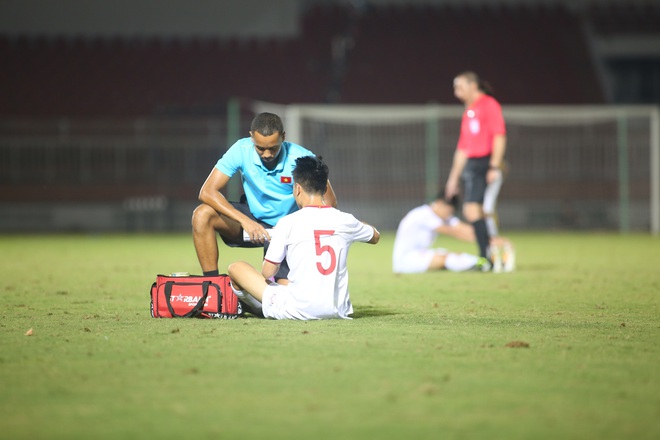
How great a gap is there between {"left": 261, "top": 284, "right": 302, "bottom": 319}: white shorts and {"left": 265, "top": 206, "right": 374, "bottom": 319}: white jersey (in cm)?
11

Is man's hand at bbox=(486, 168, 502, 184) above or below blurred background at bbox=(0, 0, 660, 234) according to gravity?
below

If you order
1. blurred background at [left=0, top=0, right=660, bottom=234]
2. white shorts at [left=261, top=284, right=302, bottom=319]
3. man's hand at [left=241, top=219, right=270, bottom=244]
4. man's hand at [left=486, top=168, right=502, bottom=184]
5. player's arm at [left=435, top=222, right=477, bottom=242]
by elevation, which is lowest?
white shorts at [left=261, top=284, right=302, bottom=319]

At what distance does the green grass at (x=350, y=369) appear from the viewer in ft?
11.6

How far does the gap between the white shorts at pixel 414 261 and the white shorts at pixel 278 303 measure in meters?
5.05

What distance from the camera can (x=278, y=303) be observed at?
6.42m

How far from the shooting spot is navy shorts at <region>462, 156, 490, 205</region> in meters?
11.3

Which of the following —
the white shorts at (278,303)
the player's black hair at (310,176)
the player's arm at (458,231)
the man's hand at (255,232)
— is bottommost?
the white shorts at (278,303)

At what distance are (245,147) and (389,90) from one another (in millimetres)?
21175

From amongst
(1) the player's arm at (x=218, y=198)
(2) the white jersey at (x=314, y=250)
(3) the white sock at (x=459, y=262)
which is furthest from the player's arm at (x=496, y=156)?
(2) the white jersey at (x=314, y=250)

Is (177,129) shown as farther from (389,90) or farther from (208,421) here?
(208,421)

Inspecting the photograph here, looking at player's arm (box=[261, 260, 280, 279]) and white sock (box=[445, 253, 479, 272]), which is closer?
player's arm (box=[261, 260, 280, 279])

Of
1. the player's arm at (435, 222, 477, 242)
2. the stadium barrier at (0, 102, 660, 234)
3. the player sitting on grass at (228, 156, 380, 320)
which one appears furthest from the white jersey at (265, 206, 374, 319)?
the stadium barrier at (0, 102, 660, 234)

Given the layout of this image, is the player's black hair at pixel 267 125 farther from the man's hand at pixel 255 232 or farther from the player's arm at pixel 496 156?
the player's arm at pixel 496 156

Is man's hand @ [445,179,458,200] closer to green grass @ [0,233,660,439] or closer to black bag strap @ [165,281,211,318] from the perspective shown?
green grass @ [0,233,660,439]
